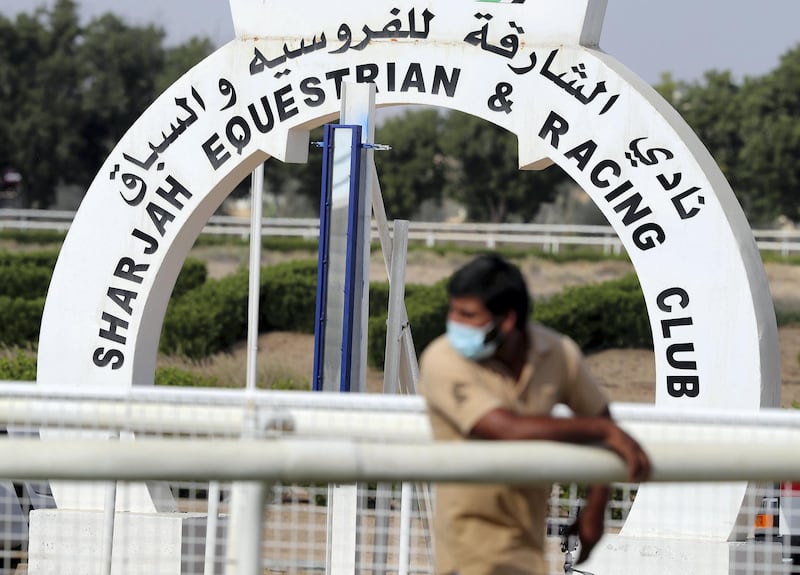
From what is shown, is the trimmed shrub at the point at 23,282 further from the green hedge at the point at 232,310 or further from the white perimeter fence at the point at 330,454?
the white perimeter fence at the point at 330,454

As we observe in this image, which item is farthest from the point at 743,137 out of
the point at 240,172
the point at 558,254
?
the point at 240,172

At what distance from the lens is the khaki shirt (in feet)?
9.73

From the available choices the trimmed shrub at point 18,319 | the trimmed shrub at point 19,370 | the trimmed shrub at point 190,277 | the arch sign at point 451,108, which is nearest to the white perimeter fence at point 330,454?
the arch sign at point 451,108

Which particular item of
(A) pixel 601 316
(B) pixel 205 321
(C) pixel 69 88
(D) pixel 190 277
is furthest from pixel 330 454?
(C) pixel 69 88

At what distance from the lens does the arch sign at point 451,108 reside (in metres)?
6.56

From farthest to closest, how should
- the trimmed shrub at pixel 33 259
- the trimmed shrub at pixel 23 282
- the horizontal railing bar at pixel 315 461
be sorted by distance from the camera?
the trimmed shrub at pixel 33 259, the trimmed shrub at pixel 23 282, the horizontal railing bar at pixel 315 461

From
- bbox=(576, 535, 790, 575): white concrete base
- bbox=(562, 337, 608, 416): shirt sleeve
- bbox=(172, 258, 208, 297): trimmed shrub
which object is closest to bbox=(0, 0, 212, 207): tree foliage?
bbox=(172, 258, 208, 297): trimmed shrub

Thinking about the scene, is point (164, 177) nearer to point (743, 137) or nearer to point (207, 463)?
point (207, 463)

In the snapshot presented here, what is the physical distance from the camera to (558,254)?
89.8ft

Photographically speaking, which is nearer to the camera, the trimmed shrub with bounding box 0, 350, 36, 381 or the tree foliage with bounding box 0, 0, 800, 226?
the trimmed shrub with bounding box 0, 350, 36, 381

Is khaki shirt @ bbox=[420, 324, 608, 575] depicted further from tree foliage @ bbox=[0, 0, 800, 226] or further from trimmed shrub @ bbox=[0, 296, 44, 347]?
tree foliage @ bbox=[0, 0, 800, 226]

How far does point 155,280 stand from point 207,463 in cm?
498

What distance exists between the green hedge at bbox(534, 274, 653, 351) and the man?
16.9m

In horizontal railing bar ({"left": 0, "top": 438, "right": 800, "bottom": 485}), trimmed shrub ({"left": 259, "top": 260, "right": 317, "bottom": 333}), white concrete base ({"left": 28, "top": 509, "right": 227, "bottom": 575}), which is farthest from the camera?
trimmed shrub ({"left": 259, "top": 260, "right": 317, "bottom": 333})
